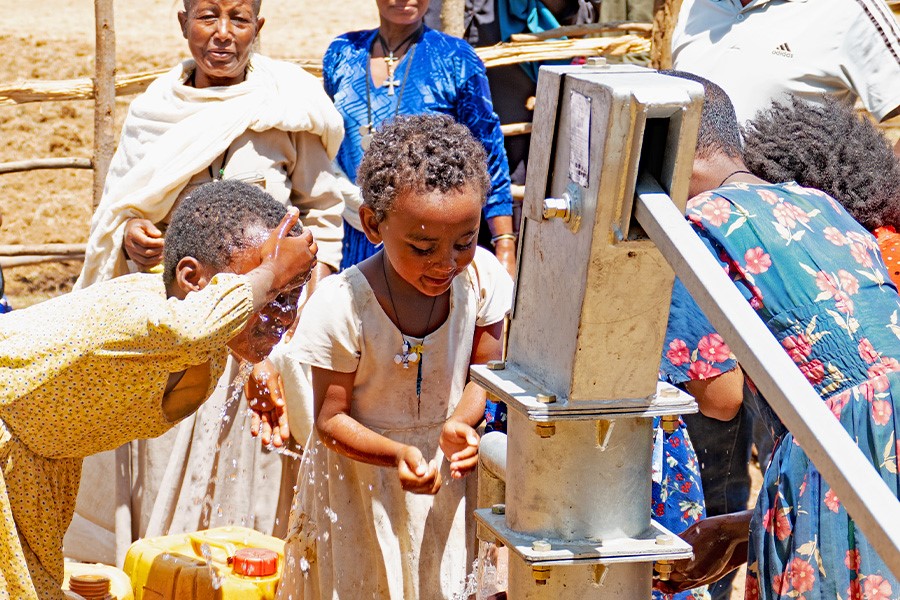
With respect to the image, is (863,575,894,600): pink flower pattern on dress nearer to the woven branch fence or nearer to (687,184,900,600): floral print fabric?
(687,184,900,600): floral print fabric

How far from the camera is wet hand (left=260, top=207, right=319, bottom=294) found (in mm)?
2289

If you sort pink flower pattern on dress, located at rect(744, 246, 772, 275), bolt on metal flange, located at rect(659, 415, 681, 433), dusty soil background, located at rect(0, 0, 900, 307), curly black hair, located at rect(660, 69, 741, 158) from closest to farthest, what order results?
bolt on metal flange, located at rect(659, 415, 681, 433)
pink flower pattern on dress, located at rect(744, 246, 772, 275)
curly black hair, located at rect(660, 69, 741, 158)
dusty soil background, located at rect(0, 0, 900, 307)

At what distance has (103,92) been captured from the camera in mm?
6125

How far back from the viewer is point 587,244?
1297 mm

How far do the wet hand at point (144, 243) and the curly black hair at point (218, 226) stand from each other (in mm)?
1158

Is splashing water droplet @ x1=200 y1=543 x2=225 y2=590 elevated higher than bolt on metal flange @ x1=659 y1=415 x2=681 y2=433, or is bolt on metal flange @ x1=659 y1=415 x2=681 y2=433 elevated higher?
bolt on metal flange @ x1=659 y1=415 x2=681 y2=433

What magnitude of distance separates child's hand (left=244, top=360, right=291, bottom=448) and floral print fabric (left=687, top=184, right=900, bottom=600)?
5.04 ft

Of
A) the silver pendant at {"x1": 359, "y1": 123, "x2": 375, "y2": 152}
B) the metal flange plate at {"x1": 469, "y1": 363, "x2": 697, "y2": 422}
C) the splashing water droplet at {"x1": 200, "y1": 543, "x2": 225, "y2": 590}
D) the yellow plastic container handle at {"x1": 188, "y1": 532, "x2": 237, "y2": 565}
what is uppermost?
the metal flange plate at {"x1": 469, "y1": 363, "x2": 697, "y2": 422}

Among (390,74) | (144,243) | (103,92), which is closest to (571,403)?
(144,243)

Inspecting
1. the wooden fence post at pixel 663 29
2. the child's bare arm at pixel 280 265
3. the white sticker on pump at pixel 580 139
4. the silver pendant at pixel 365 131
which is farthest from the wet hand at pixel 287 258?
the wooden fence post at pixel 663 29

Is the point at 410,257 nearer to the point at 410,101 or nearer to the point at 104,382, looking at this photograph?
the point at 104,382

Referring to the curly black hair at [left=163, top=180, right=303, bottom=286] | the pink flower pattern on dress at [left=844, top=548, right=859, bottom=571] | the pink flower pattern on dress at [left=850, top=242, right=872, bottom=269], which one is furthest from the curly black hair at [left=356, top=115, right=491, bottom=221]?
the pink flower pattern on dress at [left=844, top=548, right=859, bottom=571]

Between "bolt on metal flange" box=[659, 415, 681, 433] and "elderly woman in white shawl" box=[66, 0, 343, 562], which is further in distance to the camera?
"elderly woman in white shawl" box=[66, 0, 343, 562]

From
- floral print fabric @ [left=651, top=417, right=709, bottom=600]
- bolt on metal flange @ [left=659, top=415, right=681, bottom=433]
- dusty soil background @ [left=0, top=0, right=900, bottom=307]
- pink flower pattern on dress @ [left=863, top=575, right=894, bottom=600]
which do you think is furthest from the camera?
dusty soil background @ [left=0, top=0, right=900, bottom=307]
